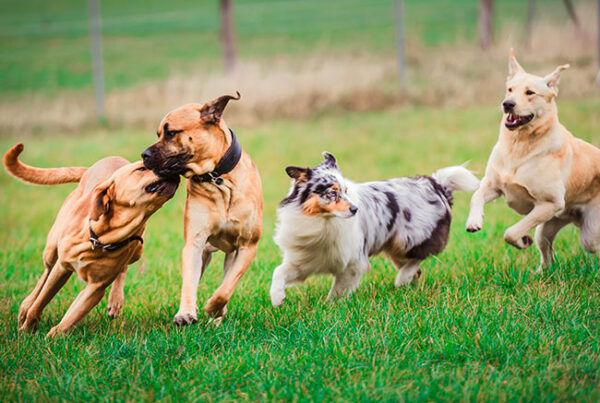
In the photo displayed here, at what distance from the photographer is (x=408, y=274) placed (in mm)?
5629

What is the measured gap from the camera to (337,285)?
532 cm

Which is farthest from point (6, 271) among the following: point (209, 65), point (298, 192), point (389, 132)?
point (209, 65)

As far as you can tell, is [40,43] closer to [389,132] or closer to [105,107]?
[105,107]

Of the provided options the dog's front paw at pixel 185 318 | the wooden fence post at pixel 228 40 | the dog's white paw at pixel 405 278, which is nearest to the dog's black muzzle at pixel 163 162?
the dog's front paw at pixel 185 318

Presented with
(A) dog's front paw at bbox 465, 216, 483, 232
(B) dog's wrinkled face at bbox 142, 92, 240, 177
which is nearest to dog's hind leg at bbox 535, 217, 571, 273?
(A) dog's front paw at bbox 465, 216, 483, 232

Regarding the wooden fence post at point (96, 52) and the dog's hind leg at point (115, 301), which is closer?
the dog's hind leg at point (115, 301)

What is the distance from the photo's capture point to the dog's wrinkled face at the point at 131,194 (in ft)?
13.7

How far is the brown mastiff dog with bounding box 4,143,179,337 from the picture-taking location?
4.21 meters

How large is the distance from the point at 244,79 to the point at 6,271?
35.0 ft

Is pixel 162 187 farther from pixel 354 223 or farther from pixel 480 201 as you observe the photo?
pixel 480 201

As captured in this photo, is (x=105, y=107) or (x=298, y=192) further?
(x=105, y=107)

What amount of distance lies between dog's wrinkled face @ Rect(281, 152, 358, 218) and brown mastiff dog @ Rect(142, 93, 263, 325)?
1.46 feet

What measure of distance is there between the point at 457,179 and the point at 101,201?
330 centimetres

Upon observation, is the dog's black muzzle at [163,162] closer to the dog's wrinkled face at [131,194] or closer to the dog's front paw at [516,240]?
the dog's wrinkled face at [131,194]
